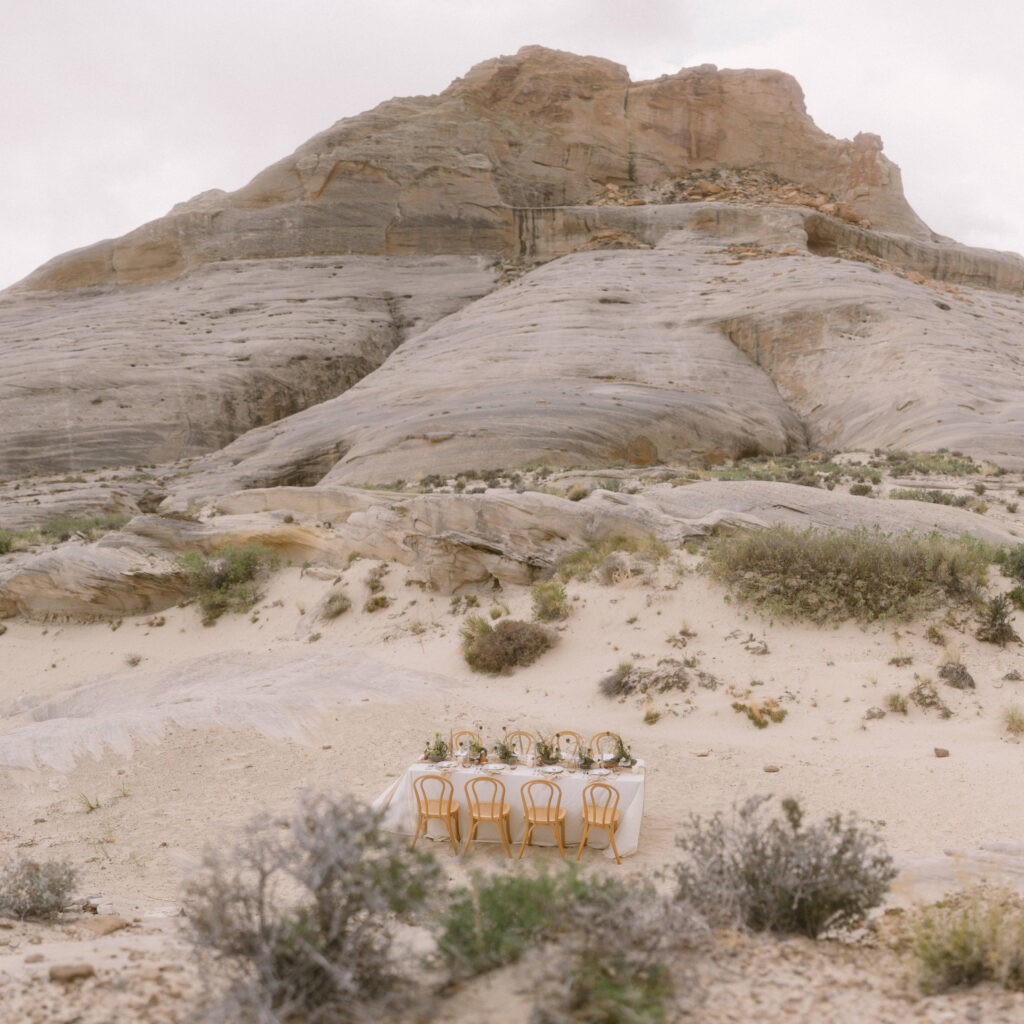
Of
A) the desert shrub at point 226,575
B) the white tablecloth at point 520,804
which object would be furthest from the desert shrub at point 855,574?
the desert shrub at point 226,575

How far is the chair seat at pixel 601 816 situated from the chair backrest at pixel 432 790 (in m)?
1.11

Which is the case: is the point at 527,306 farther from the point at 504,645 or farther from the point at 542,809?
the point at 542,809

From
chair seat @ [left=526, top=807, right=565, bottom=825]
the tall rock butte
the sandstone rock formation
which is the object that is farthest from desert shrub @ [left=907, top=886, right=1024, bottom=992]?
the tall rock butte

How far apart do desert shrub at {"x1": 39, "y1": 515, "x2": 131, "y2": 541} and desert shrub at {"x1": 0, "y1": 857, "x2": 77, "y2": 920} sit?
1351cm

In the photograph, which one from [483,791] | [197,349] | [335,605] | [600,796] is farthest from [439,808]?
[197,349]

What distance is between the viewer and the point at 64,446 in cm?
Answer: 2534

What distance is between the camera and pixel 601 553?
39.9 feet

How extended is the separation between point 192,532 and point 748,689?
11.4 metres

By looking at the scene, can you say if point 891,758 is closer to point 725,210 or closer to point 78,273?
point 725,210

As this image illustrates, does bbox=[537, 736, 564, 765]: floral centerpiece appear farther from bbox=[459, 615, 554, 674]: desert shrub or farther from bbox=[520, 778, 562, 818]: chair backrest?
bbox=[459, 615, 554, 674]: desert shrub

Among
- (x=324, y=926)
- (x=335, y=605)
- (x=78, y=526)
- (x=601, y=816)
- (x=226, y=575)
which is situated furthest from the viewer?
(x=78, y=526)

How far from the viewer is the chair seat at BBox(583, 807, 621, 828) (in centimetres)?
586

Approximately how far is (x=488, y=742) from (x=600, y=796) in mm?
2676

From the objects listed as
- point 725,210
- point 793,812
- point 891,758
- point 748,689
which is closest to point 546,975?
point 793,812
